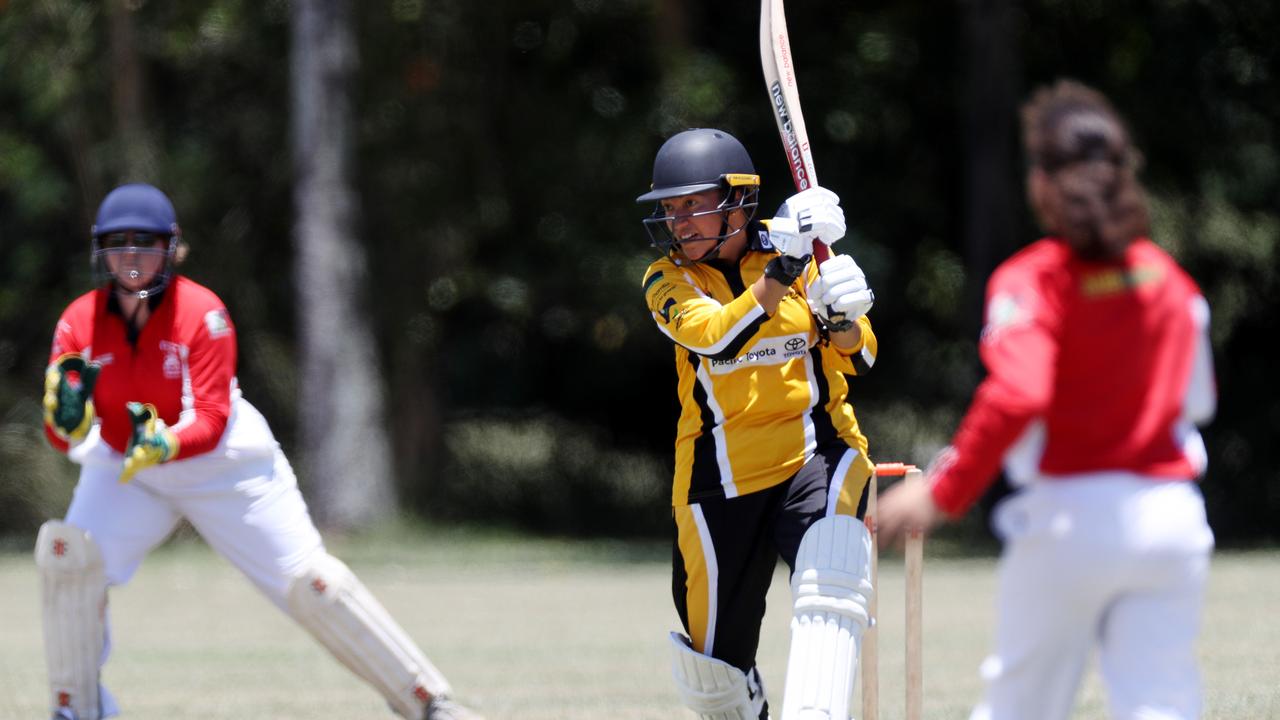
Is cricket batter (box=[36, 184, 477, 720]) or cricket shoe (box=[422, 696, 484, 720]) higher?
cricket batter (box=[36, 184, 477, 720])

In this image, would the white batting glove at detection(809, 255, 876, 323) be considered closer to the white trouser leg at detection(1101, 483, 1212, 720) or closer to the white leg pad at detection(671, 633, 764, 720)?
the white leg pad at detection(671, 633, 764, 720)

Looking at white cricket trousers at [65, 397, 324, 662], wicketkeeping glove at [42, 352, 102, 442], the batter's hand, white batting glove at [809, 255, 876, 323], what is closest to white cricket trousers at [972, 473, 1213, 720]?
the batter's hand

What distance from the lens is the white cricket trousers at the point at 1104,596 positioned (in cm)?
355

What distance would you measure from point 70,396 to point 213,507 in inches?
22.8

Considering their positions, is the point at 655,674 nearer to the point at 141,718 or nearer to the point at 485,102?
the point at 141,718

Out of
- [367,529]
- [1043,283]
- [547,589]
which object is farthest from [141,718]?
[367,529]

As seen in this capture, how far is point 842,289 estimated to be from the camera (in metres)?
4.92

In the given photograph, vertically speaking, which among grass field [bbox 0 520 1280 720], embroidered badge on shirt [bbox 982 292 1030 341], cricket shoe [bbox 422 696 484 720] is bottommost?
grass field [bbox 0 520 1280 720]

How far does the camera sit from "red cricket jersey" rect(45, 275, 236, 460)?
5863 millimetres

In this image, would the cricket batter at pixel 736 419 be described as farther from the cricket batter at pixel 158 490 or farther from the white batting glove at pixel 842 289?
the cricket batter at pixel 158 490

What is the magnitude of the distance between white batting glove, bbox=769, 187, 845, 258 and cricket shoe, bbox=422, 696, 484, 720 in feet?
6.48

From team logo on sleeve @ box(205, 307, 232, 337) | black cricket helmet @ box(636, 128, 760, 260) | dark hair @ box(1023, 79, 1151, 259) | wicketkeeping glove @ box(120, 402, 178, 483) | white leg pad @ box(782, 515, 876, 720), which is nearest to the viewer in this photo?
dark hair @ box(1023, 79, 1151, 259)

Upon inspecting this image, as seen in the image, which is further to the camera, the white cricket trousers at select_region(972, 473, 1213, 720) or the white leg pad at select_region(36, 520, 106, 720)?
the white leg pad at select_region(36, 520, 106, 720)

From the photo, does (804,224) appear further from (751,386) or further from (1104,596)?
(1104,596)
